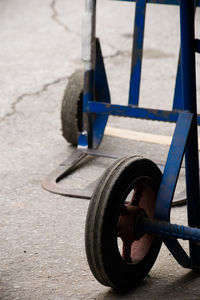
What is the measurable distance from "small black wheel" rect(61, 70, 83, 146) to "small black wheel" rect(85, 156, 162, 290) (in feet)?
5.84

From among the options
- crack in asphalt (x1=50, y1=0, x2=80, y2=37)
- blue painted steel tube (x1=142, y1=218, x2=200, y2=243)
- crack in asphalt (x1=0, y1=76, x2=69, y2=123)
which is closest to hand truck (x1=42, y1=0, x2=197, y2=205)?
crack in asphalt (x1=0, y1=76, x2=69, y2=123)

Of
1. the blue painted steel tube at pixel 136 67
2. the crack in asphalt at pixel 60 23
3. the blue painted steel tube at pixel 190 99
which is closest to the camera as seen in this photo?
the blue painted steel tube at pixel 190 99

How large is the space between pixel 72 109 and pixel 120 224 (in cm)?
191

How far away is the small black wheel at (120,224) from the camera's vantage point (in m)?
3.00

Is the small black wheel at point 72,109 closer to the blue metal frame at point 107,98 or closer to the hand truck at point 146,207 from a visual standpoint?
the blue metal frame at point 107,98

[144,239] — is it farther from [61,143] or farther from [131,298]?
[61,143]

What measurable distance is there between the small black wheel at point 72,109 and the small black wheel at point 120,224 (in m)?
1.78

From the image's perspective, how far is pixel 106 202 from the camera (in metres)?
2.99

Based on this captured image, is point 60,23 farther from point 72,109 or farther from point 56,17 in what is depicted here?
point 72,109

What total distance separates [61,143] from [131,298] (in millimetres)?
2194

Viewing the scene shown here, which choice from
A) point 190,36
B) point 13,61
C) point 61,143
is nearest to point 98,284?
point 190,36

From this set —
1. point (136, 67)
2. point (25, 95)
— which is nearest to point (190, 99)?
point (136, 67)

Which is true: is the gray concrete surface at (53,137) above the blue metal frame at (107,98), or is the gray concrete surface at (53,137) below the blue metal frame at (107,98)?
below

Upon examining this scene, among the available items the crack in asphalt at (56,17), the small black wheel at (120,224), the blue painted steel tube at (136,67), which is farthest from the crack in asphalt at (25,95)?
the small black wheel at (120,224)
